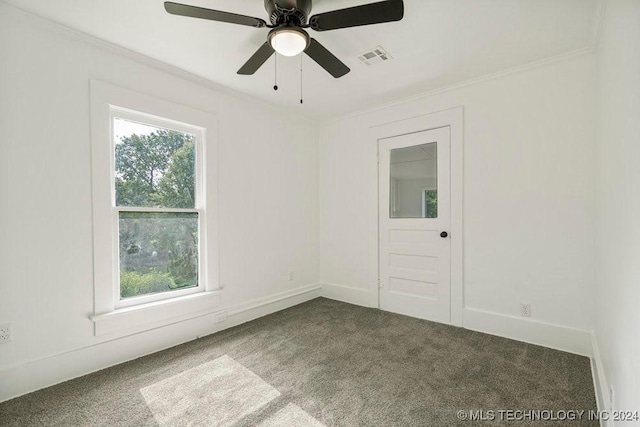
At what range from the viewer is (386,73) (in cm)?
276

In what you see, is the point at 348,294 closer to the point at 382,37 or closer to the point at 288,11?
the point at 382,37

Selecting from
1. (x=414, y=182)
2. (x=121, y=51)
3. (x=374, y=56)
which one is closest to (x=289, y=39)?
(x=374, y=56)

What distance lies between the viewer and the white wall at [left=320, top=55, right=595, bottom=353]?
7.86ft

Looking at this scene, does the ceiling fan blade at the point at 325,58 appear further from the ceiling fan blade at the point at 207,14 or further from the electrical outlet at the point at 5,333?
the electrical outlet at the point at 5,333

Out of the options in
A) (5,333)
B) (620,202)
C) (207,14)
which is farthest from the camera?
(5,333)

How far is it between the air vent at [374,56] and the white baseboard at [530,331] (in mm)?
2542

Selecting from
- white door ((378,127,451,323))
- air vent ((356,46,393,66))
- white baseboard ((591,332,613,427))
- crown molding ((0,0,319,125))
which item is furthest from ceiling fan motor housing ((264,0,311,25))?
white baseboard ((591,332,613,427))

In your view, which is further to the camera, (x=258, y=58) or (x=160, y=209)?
(x=160, y=209)

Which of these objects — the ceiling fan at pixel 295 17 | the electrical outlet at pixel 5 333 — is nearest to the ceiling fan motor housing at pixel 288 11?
the ceiling fan at pixel 295 17

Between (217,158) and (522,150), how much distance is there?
2.93 meters

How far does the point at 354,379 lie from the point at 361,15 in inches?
91.3

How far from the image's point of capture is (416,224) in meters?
3.33

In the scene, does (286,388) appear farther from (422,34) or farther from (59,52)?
(59,52)

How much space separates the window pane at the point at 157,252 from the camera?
245cm
